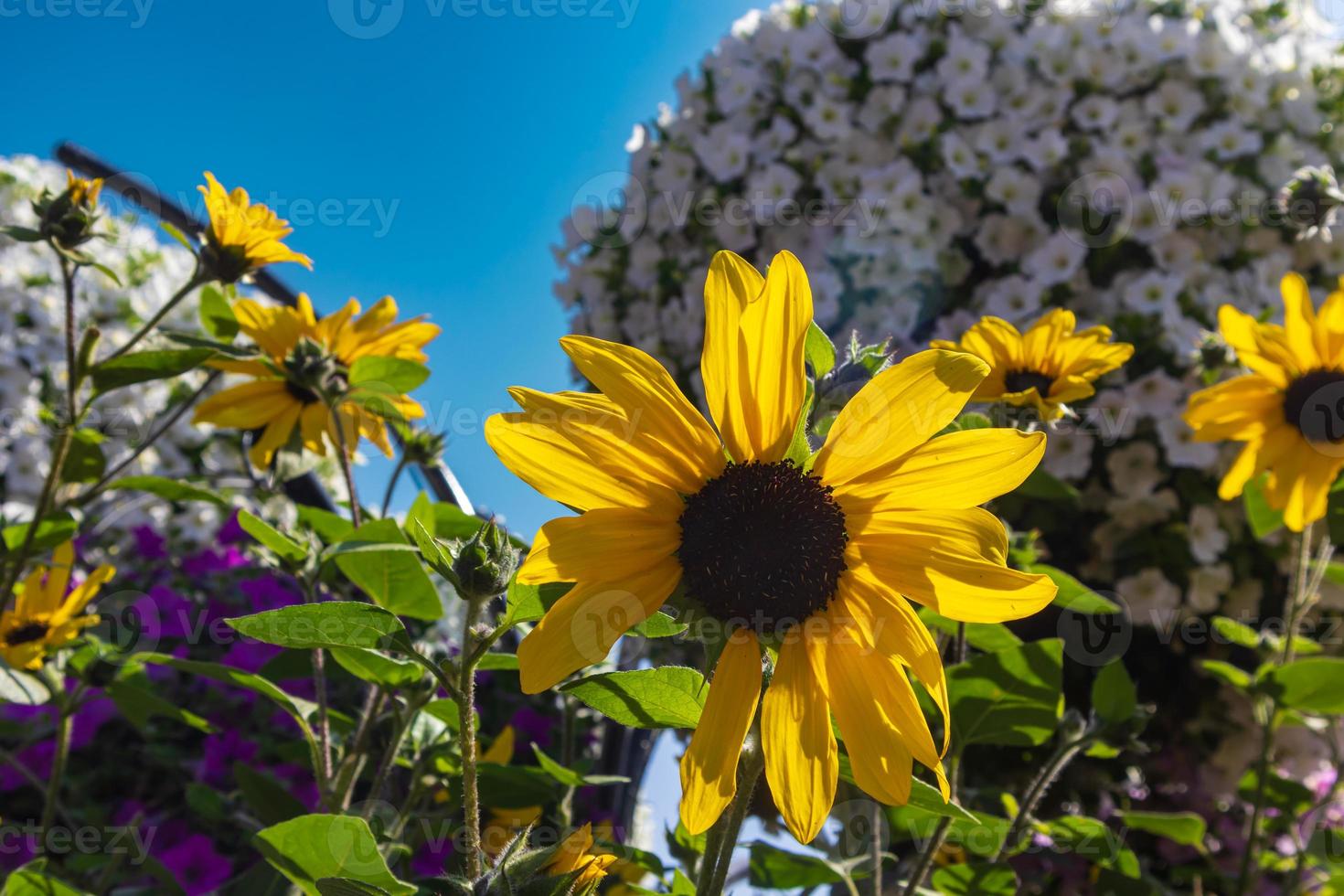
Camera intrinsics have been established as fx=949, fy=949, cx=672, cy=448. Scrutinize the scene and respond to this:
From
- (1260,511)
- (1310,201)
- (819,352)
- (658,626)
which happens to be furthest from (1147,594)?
(658,626)

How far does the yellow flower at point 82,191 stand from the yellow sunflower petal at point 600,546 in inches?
28.3

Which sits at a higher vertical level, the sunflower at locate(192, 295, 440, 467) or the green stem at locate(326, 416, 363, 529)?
the sunflower at locate(192, 295, 440, 467)

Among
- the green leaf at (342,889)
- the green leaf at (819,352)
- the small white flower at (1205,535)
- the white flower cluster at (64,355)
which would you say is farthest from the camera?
the white flower cluster at (64,355)

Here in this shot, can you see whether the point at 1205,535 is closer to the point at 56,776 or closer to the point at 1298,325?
the point at 1298,325

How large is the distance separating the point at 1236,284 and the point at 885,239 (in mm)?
687

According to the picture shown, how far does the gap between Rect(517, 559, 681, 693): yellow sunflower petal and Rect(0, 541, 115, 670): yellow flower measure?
709 millimetres

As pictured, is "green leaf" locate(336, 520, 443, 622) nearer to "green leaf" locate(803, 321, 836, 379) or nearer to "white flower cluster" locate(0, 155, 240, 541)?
"green leaf" locate(803, 321, 836, 379)

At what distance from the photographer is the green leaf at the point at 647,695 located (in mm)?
484

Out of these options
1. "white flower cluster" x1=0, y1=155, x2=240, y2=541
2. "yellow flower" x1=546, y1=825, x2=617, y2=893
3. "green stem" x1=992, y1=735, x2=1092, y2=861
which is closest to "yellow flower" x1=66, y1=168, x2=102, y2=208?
"yellow flower" x1=546, y1=825, x2=617, y2=893

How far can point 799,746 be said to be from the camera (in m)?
0.50

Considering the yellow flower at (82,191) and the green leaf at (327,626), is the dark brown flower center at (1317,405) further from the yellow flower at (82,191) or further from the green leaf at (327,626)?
the yellow flower at (82,191)

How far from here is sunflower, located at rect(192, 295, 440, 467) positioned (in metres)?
0.94

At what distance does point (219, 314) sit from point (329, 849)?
63 centimetres

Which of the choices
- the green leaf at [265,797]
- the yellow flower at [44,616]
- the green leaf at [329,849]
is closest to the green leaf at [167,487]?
the yellow flower at [44,616]
